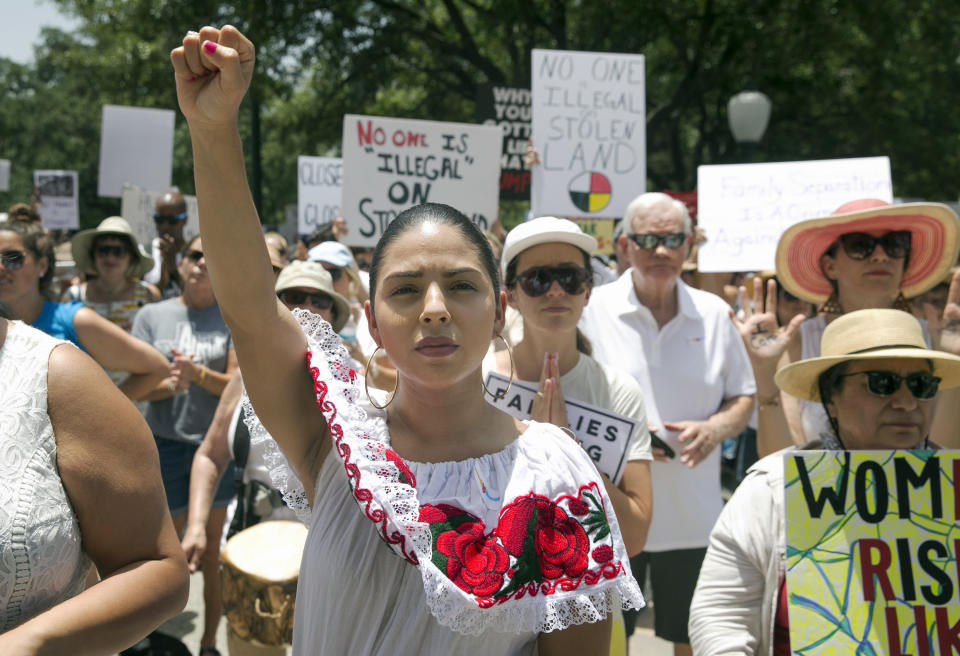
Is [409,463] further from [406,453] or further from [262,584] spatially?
[262,584]

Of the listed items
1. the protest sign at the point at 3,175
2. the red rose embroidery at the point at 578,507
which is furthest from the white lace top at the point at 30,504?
the protest sign at the point at 3,175

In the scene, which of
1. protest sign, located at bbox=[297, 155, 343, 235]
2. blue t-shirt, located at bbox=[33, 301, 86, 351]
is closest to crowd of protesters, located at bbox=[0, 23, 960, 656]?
blue t-shirt, located at bbox=[33, 301, 86, 351]

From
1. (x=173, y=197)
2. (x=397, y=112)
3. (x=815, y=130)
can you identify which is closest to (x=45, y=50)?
(x=397, y=112)

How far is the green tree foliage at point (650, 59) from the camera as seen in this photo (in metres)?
15.6

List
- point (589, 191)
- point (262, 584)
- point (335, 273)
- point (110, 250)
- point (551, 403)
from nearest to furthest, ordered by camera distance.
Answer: point (551, 403)
point (262, 584)
point (110, 250)
point (335, 273)
point (589, 191)

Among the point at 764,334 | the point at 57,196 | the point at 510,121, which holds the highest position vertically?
the point at 510,121

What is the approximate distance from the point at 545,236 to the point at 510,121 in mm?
7057

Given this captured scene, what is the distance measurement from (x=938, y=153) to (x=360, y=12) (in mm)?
11705

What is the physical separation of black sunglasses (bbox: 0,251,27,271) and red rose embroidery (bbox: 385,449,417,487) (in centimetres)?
221

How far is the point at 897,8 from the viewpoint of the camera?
49.9ft

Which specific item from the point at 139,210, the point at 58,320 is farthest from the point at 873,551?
the point at 139,210

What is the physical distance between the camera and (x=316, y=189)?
10148 mm

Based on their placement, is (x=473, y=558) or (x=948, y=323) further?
(x=948, y=323)

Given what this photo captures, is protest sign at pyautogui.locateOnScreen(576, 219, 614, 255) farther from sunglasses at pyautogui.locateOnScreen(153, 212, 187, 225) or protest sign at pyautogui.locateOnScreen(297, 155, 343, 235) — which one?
protest sign at pyautogui.locateOnScreen(297, 155, 343, 235)
